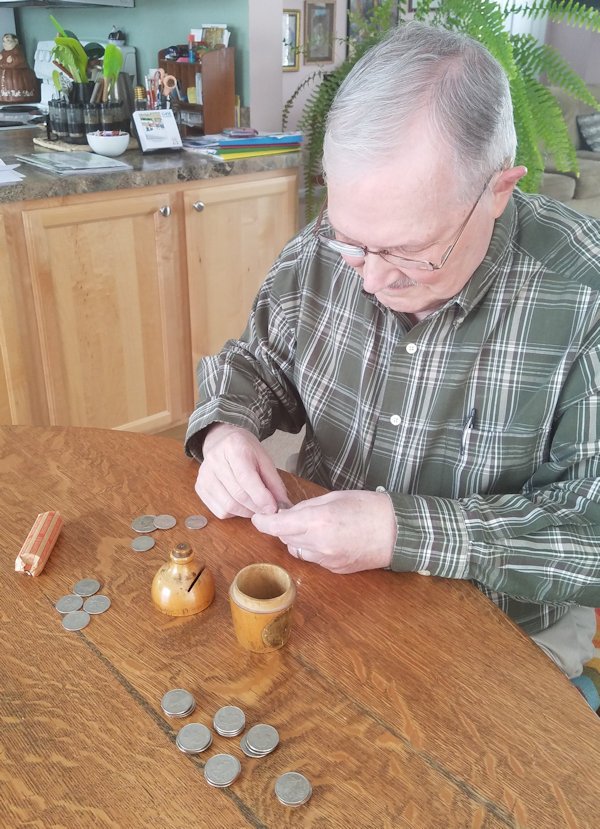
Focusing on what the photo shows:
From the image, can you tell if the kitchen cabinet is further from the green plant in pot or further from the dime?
the dime

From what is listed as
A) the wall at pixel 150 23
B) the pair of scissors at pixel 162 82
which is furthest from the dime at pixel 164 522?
the wall at pixel 150 23

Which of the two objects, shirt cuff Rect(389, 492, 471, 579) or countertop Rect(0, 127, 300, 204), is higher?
countertop Rect(0, 127, 300, 204)

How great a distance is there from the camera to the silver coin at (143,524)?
96 centimetres

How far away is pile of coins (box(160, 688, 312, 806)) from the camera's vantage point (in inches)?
24.8

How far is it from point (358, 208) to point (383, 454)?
1.27 ft

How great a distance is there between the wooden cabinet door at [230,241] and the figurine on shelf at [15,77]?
6.10 feet

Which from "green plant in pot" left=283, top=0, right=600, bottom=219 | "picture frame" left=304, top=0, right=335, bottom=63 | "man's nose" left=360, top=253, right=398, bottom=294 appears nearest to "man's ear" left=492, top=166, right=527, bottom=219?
"man's nose" left=360, top=253, right=398, bottom=294

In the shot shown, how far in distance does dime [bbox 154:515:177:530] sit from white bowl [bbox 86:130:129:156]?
177 centimetres

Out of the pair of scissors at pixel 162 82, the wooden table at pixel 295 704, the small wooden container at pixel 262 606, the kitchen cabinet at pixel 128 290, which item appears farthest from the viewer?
the pair of scissors at pixel 162 82

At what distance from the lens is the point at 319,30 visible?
3.28 meters

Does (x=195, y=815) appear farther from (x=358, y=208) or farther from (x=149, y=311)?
(x=149, y=311)

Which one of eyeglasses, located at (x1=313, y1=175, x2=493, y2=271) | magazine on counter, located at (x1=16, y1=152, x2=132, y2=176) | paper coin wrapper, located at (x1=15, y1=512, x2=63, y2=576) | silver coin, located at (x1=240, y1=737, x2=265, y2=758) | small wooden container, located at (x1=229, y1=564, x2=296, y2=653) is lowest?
silver coin, located at (x1=240, y1=737, x2=265, y2=758)

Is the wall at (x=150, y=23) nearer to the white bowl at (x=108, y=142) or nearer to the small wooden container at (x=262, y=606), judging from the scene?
the white bowl at (x=108, y=142)

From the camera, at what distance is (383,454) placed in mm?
1128
